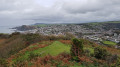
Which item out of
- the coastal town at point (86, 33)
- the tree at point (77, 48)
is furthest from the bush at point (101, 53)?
the coastal town at point (86, 33)

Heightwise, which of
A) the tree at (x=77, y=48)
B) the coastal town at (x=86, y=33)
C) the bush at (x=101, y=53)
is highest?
the tree at (x=77, y=48)

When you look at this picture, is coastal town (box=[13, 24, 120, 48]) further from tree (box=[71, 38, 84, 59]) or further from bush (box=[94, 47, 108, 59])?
tree (box=[71, 38, 84, 59])

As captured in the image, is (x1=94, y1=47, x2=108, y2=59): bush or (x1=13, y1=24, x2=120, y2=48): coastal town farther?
(x1=13, y1=24, x2=120, y2=48): coastal town

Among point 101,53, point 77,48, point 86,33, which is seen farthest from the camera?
point 86,33

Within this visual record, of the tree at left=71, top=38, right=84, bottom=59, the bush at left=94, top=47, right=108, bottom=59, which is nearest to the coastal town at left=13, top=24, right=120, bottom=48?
the bush at left=94, top=47, right=108, bottom=59

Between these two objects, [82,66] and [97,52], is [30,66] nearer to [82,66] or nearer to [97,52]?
[82,66]

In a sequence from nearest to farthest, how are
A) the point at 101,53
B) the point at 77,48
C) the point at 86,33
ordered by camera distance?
the point at 77,48 < the point at 101,53 < the point at 86,33

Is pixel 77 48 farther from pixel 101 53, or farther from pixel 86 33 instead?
pixel 86 33

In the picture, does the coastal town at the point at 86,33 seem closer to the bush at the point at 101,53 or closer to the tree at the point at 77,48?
the bush at the point at 101,53

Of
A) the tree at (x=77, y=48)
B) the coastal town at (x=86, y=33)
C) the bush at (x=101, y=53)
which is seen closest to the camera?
the tree at (x=77, y=48)

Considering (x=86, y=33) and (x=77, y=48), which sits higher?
(x=77, y=48)

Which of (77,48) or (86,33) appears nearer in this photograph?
(77,48)

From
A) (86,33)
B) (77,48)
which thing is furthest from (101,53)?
(86,33)
